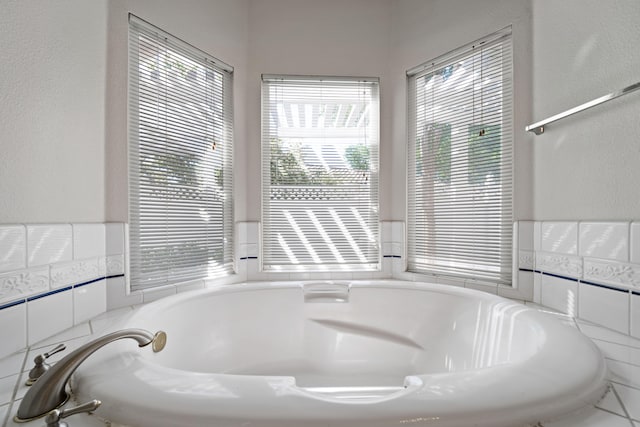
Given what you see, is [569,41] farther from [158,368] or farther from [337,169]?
[158,368]

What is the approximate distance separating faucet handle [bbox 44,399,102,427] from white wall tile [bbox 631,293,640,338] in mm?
1464

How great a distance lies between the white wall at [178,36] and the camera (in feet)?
4.31

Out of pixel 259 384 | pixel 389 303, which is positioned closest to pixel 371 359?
pixel 389 303

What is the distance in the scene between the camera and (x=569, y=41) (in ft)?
3.93

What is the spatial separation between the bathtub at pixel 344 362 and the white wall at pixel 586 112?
509 mm

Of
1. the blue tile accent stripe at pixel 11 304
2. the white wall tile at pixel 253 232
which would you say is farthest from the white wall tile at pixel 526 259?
the blue tile accent stripe at pixel 11 304

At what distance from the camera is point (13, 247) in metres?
0.87

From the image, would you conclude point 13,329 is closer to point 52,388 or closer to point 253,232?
point 52,388

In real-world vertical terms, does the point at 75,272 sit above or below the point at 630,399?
above

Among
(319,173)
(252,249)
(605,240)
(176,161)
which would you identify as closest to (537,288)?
(605,240)

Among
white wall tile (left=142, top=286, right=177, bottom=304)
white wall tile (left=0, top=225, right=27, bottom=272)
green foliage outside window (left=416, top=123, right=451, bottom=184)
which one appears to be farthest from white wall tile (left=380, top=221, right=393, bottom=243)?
white wall tile (left=0, top=225, right=27, bottom=272)

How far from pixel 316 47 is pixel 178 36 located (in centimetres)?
85

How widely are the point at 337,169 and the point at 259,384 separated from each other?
61.8 inches

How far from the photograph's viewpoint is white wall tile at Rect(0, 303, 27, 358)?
2.69 ft
